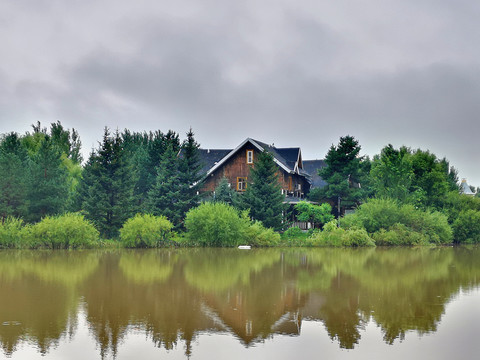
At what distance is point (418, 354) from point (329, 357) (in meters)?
2.00

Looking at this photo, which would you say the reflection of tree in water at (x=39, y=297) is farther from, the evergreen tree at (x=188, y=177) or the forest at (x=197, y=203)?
the evergreen tree at (x=188, y=177)

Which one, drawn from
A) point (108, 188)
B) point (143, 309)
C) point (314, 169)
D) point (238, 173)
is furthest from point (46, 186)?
point (314, 169)

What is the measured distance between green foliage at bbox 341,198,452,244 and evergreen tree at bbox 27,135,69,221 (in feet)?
84.5

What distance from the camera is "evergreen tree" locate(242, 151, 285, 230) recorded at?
47281 mm

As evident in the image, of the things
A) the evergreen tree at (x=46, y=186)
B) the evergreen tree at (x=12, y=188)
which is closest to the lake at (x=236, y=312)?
the evergreen tree at (x=12, y=188)

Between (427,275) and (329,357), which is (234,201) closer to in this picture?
(427,275)

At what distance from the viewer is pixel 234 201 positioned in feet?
157

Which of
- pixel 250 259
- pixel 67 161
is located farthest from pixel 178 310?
pixel 67 161

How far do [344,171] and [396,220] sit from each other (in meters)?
8.07

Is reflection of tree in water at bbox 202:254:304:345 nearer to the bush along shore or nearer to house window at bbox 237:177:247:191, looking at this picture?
the bush along shore

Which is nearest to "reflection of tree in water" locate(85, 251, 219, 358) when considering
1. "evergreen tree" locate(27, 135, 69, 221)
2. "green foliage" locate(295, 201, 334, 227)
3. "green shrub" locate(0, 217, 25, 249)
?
"green shrub" locate(0, 217, 25, 249)

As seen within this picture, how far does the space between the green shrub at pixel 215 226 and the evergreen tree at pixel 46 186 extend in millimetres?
11458

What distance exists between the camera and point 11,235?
38.9m

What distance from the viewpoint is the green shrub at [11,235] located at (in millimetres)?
38719
